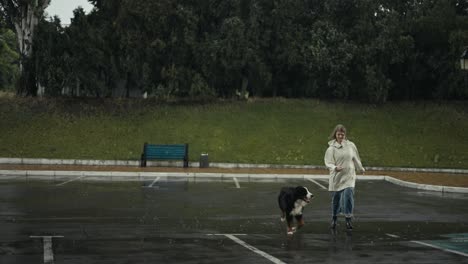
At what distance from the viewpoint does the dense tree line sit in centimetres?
3809

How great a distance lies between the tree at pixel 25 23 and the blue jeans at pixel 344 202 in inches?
1232

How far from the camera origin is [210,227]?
37.2 ft

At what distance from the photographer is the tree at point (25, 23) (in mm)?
39328

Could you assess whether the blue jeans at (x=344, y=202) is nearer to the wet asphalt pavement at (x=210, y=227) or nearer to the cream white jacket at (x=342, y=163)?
the cream white jacket at (x=342, y=163)

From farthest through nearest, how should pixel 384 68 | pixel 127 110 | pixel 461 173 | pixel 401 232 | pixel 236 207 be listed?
pixel 384 68 < pixel 127 110 < pixel 461 173 < pixel 236 207 < pixel 401 232

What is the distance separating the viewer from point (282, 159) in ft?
96.3

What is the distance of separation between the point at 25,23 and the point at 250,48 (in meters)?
14.3

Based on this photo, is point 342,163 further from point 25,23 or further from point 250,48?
point 25,23

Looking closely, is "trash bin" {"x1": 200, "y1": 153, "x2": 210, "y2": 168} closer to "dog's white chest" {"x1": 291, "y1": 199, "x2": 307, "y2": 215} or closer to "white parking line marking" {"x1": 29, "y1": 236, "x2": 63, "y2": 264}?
"dog's white chest" {"x1": 291, "y1": 199, "x2": 307, "y2": 215}

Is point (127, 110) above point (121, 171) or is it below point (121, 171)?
above

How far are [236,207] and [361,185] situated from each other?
794 centimetres

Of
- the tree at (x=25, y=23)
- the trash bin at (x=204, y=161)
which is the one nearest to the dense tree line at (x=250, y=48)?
the tree at (x=25, y=23)

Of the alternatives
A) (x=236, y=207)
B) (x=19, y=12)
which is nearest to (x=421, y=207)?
(x=236, y=207)

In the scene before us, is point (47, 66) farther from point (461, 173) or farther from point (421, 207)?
point (421, 207)
